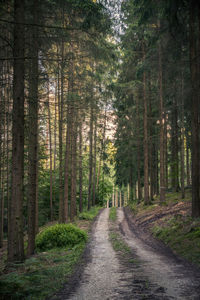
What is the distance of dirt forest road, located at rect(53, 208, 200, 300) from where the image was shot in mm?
5176

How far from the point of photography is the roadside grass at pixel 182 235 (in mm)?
9093

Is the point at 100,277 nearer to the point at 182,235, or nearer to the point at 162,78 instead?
the point at 182,235

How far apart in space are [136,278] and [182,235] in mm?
5803

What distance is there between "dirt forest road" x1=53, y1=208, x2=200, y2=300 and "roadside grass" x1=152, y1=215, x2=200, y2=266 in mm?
537

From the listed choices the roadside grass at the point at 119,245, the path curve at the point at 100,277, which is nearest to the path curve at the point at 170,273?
the roadside grass at the point at 119,245

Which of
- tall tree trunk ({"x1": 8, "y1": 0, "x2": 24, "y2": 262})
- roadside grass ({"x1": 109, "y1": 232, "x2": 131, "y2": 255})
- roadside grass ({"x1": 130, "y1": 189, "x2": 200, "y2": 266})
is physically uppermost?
Result: tall tree trunk ({"x1": 8, "y1": 0, "x2": 24, "y2": 262})

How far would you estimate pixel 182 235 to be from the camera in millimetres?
11352

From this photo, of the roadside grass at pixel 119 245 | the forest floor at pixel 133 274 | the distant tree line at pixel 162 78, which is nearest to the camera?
the forest floor at pixel 133 274

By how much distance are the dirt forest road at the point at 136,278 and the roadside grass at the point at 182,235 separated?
0.54m

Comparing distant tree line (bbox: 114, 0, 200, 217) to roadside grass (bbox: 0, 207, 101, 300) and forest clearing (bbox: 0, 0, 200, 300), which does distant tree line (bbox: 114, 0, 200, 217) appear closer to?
forest clearing (bbox: 0, 0, 200, 300)

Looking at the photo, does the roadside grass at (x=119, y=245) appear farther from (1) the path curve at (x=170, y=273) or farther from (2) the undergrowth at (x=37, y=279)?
(2) the undergrowth at (x=37, y=279)

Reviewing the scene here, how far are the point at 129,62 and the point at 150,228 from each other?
16.6 meters

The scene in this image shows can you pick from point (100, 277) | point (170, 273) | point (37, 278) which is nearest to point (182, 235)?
point (170, 273)

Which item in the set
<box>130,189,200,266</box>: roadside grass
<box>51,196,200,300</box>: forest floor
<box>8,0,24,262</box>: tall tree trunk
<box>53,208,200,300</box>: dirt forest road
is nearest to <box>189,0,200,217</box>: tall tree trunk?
<box>130,189,200,266</box>: roadside grass
